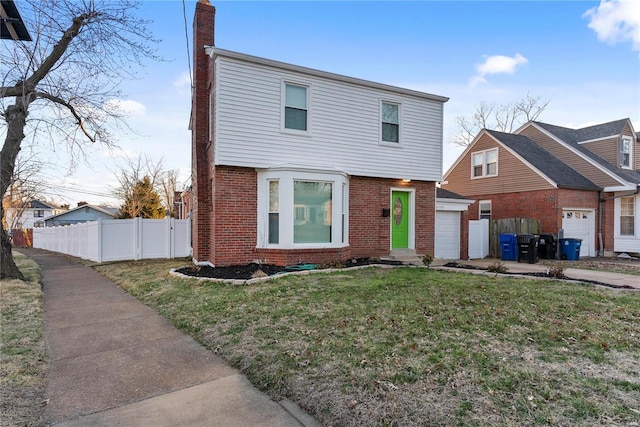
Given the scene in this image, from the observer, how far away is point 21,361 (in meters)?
4.23

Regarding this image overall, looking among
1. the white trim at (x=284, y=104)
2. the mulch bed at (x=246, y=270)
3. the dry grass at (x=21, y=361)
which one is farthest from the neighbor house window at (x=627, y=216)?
the dry grass at (x=21, y=361)

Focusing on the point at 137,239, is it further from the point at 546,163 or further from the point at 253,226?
the point at 546,163

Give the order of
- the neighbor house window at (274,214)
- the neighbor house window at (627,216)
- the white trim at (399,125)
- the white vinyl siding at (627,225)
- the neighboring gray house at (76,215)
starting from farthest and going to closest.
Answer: the neighboring gray house at (76,215) → the neighbor house window at (627,216) → the white vinyl siding at (627,225) → the white trim at (399,125) → the neighbor house window at (274,214)

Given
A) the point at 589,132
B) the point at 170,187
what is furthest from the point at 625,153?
the point at 170,187

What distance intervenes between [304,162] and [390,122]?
365cm

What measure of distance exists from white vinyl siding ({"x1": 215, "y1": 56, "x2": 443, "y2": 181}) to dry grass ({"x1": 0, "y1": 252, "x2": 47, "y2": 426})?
17.5 ft

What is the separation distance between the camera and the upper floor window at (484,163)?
1891 centimetres

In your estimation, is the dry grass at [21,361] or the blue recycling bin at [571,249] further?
the blue recycling bin at [571,249]

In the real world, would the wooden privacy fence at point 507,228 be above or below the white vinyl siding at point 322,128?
below

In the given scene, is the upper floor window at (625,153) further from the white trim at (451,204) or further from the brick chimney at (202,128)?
the brick chimney at (202,128)

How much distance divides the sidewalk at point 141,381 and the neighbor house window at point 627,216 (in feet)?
67.2

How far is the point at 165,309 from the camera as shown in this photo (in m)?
6.63

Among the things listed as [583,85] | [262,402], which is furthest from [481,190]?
[262,402]

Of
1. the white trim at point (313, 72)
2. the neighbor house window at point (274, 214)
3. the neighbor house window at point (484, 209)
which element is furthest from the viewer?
the neighbor house window at point (484, 209)
